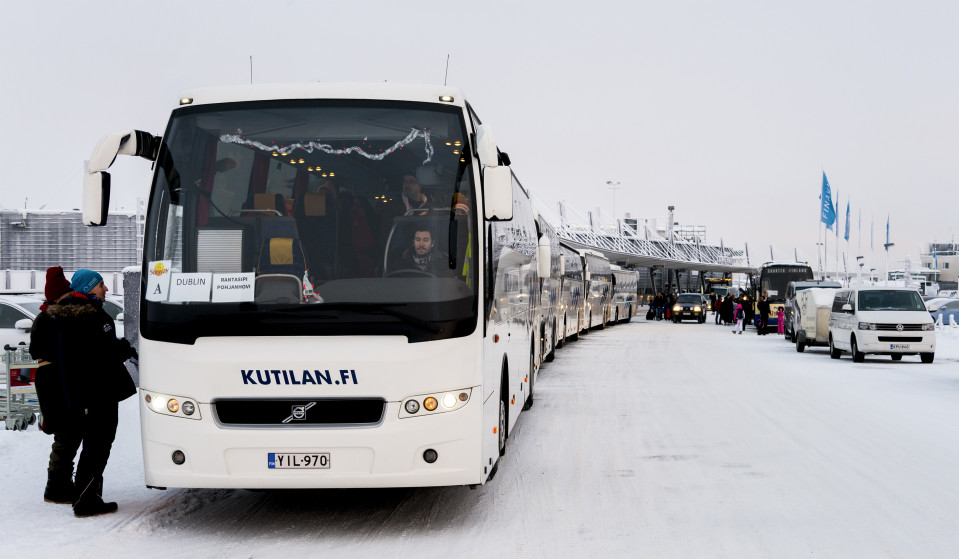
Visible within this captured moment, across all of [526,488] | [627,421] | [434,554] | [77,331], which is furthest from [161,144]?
[627,421]

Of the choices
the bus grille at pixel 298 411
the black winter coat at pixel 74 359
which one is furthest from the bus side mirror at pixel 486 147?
the black winter coat at pixel 74 359

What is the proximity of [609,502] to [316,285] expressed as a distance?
2.86m

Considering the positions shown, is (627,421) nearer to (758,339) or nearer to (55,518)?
(55,518)

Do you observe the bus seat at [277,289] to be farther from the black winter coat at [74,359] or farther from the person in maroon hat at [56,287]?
the person in maroon hat at [56,287]

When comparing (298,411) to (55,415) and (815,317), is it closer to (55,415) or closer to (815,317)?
(55,415)

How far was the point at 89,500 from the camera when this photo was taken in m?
6.82

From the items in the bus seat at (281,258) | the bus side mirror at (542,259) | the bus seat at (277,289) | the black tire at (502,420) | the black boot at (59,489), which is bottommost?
the black boot at (59,489)

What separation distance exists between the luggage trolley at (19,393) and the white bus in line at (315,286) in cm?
460

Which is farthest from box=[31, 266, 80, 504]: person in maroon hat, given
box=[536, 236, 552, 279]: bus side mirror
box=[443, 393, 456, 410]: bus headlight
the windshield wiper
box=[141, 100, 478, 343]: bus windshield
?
box=[536, 236, 552, 279]: bus side mirror

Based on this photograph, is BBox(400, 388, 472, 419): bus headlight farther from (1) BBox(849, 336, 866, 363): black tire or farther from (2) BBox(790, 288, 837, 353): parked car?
(2) BBox(790, 288, 837, 353): parked car

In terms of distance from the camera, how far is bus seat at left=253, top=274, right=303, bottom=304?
6.41 m

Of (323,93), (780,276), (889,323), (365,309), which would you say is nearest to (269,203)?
(323,93)

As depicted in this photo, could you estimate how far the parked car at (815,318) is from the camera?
2675 centimetres

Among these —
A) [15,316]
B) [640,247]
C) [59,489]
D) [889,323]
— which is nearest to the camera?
[59,489]
